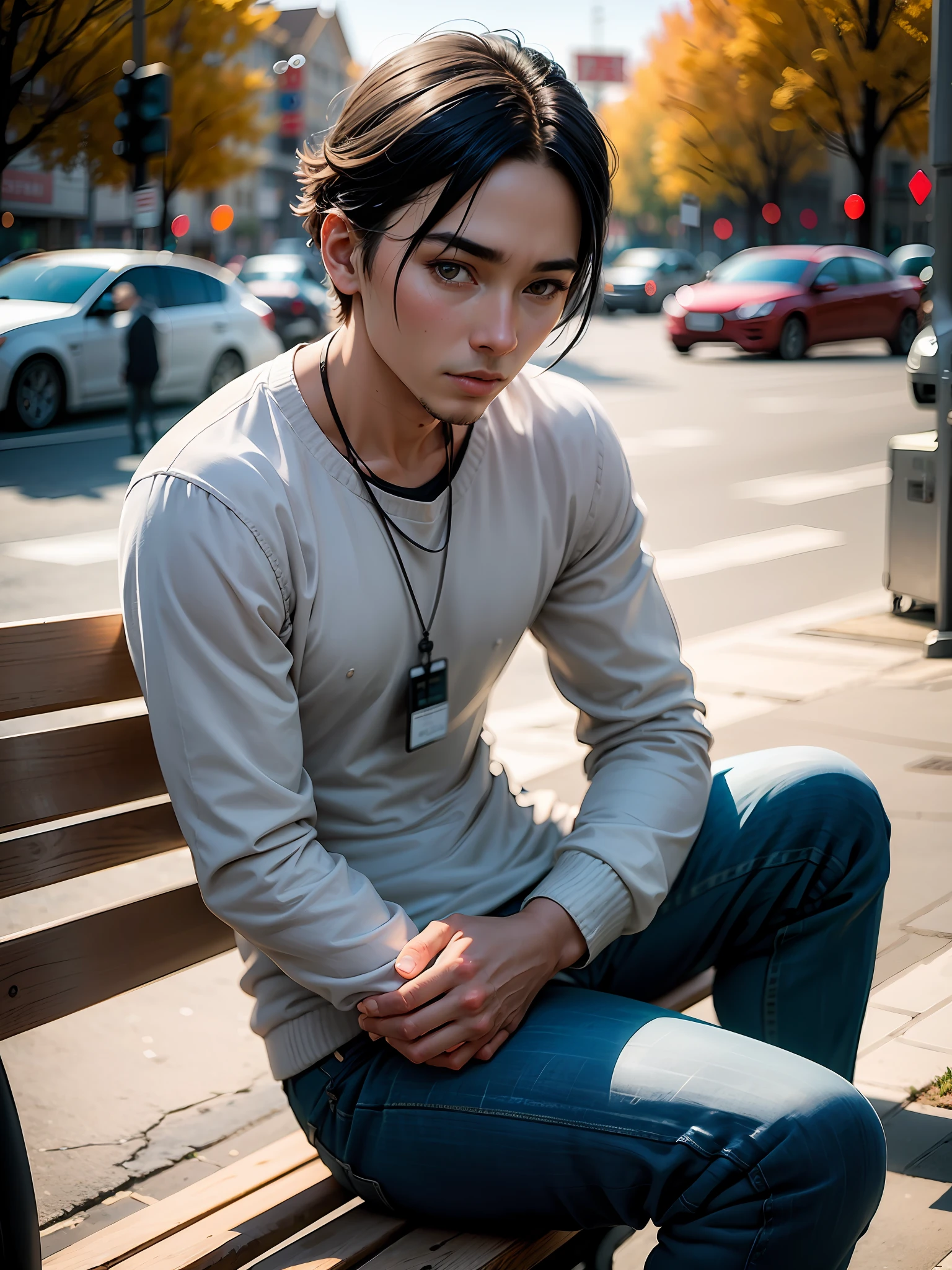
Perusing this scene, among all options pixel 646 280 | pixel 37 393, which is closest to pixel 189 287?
pixel 37 393

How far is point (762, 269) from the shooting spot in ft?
23.7

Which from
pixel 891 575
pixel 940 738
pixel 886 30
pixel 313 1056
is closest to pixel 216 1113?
pixel 313 1056

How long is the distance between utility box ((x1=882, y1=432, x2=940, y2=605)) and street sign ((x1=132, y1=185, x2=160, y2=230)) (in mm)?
3554

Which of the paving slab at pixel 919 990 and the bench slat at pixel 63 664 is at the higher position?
the bench slat at pixel 63 664

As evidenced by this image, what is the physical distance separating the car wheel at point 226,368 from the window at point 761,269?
3710 mm

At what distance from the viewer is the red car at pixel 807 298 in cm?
605

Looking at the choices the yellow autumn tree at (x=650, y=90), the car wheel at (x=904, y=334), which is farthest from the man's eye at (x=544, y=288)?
the car wheel at (x=904, y=334)

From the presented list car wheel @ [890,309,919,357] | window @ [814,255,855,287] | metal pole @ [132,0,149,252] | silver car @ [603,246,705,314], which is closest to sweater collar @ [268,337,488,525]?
metal pole @ [132,0,149,252]

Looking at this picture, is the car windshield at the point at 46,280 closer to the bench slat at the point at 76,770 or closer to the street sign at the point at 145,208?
the street sign at the point at 145,208

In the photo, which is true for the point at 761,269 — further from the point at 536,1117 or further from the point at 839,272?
the point at 536,1117

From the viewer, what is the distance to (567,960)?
160 cm

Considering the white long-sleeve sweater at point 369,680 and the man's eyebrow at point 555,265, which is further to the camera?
the man's eyebrow at point 555,265

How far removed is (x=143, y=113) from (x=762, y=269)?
5.59 metres

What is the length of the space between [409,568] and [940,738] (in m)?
3.00
